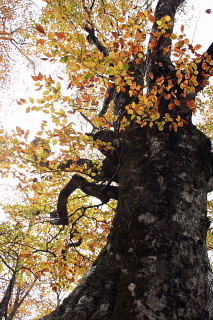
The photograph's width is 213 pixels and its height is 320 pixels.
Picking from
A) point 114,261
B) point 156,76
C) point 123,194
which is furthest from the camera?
point 156,76

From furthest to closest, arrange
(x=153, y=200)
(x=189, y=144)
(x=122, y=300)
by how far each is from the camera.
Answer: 1. (x=189, y=144)
2. (x=153, y=200)
3. (x=122, y=300)

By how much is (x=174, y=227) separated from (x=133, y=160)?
4.18ft

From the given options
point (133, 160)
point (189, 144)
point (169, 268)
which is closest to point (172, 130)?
point (189, 144)

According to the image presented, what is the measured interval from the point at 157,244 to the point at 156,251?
7 cm

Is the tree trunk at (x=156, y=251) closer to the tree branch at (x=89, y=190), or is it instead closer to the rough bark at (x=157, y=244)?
the rough bark at (x=157, y=244)

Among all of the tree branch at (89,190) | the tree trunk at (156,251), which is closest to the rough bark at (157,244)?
the tree trunk at (156,251)

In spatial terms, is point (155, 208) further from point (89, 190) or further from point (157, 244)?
point (89, 190)

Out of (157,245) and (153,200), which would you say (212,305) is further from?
(153,200)

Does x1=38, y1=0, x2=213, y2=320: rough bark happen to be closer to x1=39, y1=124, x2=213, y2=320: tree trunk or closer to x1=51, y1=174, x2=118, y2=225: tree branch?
x1=39, y1=124, x2=213, y2=320: tree trunk

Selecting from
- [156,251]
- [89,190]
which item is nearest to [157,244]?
[156,251]

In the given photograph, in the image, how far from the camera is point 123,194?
2.90m

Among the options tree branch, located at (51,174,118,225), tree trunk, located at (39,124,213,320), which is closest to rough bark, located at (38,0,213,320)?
tree trunk, located at (39,124,213,320)

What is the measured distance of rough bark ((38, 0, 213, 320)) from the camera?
73.2 inches

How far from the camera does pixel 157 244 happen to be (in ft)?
7.12
